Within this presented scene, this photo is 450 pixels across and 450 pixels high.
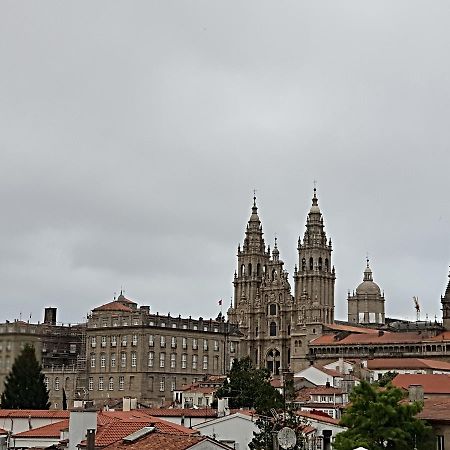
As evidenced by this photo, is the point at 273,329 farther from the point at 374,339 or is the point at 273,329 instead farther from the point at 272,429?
the point at 272,429

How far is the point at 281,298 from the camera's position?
160875 mm

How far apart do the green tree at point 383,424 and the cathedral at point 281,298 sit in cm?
10320

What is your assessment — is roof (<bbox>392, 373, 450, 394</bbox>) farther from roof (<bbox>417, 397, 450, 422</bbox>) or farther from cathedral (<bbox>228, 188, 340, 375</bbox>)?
cathedral (<bbox>228, 188, 340, 375</bbox>)

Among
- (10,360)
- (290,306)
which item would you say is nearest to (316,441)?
(10,360)

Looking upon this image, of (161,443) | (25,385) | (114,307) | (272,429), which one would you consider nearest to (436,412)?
(272,429)

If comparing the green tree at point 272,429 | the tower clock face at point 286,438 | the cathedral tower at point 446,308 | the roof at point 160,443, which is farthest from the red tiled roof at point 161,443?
the cathedral tower at point 446,308

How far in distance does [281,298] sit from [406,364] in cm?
3897

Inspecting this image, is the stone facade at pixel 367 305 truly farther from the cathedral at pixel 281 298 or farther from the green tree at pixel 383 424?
the green tree at pixel 383 424

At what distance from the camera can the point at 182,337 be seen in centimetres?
13262

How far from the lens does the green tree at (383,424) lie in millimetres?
44125

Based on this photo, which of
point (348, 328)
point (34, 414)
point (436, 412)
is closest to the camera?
point (436, 412)

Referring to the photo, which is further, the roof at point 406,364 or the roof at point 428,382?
the roof at point 406,364

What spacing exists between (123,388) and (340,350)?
108 ft

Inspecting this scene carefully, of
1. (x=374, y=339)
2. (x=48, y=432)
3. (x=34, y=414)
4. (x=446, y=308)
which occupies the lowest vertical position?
(x=48, y=432)
